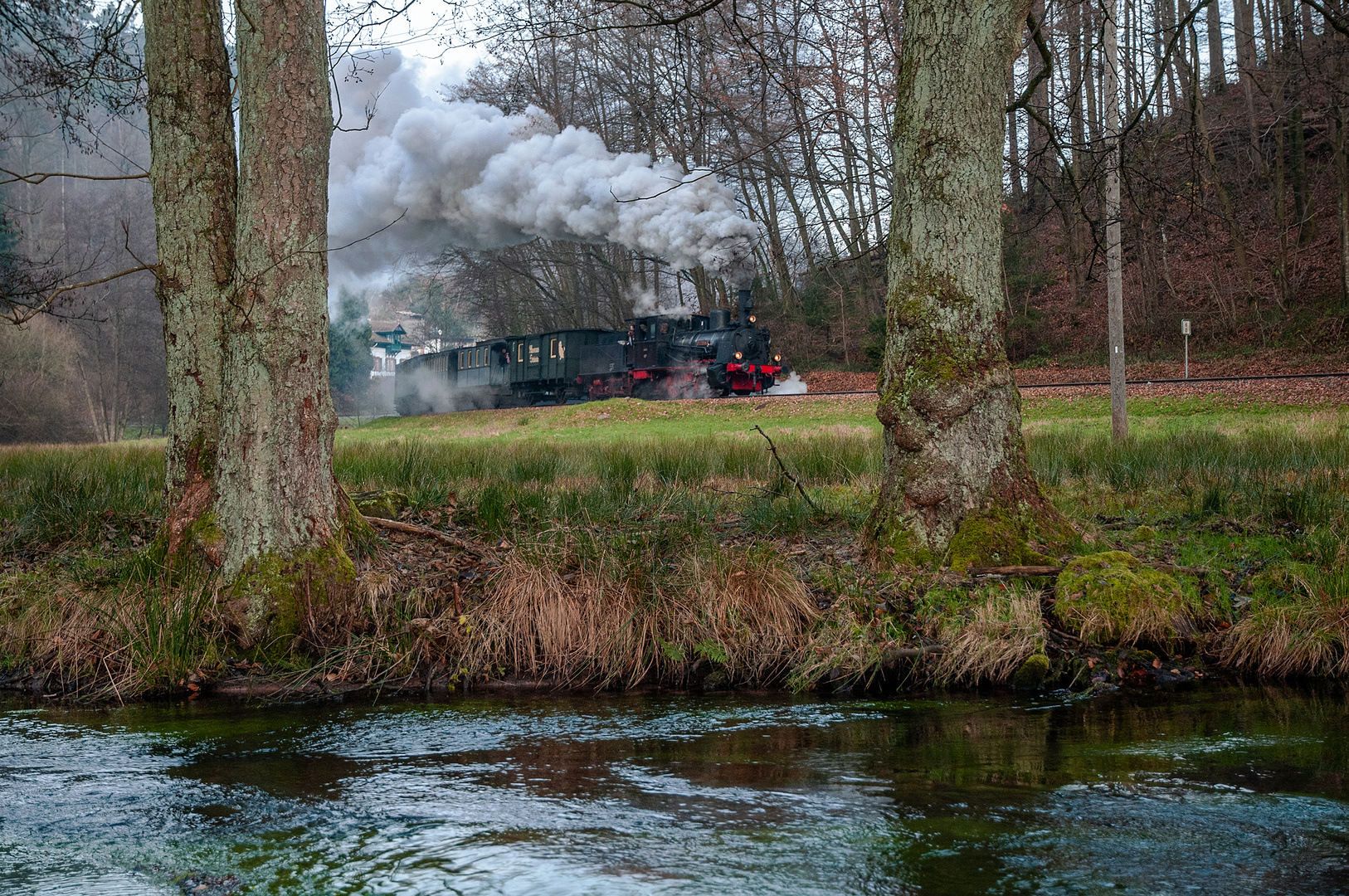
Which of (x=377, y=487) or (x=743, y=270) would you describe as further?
(x=743, y=270)

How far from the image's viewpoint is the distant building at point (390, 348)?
77.1m

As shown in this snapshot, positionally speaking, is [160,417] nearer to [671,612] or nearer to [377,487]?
[377,487]

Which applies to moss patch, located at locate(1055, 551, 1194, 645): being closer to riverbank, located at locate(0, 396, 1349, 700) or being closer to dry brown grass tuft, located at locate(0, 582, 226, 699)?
riverbank, located at locate(0, 396, 1349, 700)

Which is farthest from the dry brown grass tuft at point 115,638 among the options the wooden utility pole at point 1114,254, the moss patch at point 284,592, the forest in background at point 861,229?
the forest in background at point 861,229

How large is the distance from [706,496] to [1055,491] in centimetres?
280

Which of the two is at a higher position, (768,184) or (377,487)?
(768,184)

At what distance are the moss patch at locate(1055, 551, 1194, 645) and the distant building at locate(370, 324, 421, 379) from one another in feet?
227

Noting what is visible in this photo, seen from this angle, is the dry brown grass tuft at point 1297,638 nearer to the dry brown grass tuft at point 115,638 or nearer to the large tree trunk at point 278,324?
the large tree trunk at point 278,324

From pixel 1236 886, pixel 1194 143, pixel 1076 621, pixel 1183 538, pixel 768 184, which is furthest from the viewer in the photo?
pixel 768 184

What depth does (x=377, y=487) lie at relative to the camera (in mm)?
8430

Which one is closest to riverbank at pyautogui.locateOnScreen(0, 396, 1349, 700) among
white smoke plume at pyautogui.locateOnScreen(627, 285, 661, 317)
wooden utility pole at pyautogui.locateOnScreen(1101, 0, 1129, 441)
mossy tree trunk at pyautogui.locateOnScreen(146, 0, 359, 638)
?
mossy tree trunk at pyautogui.locateOnScreen(146, 0, 359, 638)

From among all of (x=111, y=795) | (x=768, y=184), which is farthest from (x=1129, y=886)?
(x=768, y=184)

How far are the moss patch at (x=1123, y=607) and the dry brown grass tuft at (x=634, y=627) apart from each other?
1.39 metres

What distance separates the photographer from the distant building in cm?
7706
